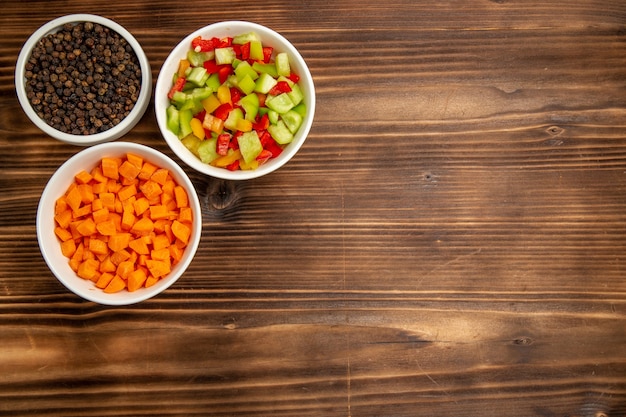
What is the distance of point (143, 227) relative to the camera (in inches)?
58.1

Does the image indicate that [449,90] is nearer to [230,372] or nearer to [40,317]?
[230,372]

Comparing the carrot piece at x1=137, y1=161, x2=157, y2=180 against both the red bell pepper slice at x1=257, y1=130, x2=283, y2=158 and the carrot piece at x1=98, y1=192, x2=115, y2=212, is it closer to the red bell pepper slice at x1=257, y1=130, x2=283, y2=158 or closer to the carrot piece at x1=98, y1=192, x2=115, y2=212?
the carrot piece at x1=98, y1=192, x2=115, y2=212

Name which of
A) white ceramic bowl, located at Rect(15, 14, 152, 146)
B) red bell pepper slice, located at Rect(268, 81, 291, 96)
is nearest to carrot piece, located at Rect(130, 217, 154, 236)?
white ceramic bowl, located at Rect(15, 14, 152, 146)

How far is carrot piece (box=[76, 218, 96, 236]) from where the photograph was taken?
4.79 ft

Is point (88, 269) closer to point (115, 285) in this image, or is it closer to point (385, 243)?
point (115, 285)

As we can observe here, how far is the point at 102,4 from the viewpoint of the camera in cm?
164

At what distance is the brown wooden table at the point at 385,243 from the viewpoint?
1606 mm

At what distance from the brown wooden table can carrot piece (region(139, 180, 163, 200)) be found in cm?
16

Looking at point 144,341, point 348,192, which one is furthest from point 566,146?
→ point 144,341

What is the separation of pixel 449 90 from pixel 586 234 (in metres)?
0.57

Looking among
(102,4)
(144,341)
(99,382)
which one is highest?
(102,4)

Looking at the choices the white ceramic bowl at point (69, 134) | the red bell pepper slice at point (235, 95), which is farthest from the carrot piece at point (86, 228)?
the red bell pepper slice at point (235, 95)

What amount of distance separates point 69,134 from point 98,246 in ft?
0.97

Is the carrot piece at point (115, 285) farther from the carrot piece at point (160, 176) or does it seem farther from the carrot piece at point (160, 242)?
the carrot piece at point (160, 176)
